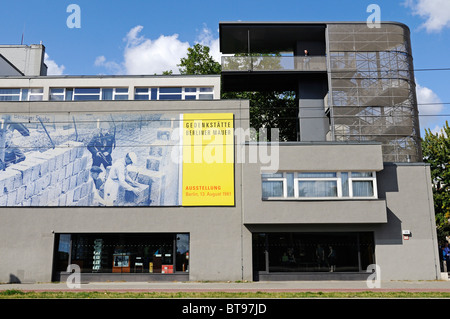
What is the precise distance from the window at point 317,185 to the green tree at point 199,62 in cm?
2282

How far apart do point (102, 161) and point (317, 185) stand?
35.5 feet

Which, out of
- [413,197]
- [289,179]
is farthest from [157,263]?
[413,197]

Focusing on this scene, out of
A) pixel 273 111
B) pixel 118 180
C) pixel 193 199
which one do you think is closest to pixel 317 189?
pixel 193 199

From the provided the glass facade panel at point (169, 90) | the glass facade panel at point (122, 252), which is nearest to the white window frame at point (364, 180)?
the glass facade panel at point (122, 252)

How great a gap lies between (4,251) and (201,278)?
32.1 ft

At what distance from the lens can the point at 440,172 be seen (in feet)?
133

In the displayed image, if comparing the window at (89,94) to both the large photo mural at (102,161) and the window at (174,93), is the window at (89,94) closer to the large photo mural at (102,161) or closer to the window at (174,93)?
the window at (174,93)

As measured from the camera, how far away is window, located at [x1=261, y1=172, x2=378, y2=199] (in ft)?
69.1

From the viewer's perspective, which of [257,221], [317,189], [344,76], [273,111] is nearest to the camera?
[257,221]

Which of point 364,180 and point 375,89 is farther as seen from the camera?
point 375,89

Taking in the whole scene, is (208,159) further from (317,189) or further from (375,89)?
(375,89)

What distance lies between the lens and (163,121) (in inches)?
874

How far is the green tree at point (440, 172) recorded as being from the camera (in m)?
39.0

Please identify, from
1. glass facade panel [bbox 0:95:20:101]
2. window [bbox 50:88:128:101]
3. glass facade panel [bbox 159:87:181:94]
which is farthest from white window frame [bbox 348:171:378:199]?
glass facade panel [bbox 0:95:20:101]
